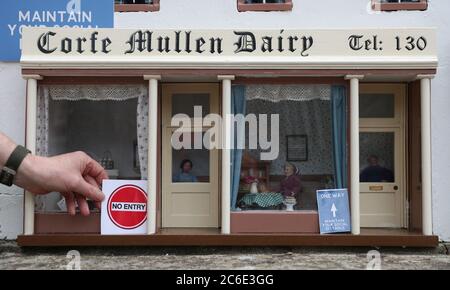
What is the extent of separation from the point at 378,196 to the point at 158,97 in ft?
12.2

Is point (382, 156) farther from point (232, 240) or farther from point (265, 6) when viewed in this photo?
point (265, 6)

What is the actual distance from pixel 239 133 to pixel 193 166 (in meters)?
0.96

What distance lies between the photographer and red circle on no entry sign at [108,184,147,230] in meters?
7.47

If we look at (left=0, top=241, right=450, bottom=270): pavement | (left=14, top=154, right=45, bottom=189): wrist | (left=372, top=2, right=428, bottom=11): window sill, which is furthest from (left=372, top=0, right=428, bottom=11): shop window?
(left=14, top=154, right=45, bottom=189): wrist

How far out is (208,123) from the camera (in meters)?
8.15

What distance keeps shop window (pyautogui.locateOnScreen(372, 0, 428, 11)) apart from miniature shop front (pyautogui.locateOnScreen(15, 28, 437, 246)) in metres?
0.68

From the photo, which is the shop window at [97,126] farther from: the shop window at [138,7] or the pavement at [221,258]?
the shop window at [138,7]

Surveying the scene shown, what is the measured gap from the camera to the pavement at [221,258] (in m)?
6.80

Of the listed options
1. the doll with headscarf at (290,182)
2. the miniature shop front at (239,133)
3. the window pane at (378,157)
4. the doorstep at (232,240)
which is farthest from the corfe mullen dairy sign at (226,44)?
the doorstep at (232,240)

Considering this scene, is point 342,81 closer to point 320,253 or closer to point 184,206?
point 320,253

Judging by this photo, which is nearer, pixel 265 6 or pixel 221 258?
pixel 221 258

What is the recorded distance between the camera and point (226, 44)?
24.8 ft

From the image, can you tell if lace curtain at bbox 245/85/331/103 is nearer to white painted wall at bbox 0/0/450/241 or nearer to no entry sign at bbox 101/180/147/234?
white painted wall at bbox 0/0/450/241

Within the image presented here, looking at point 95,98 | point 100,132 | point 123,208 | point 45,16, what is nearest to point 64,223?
point 123,208
